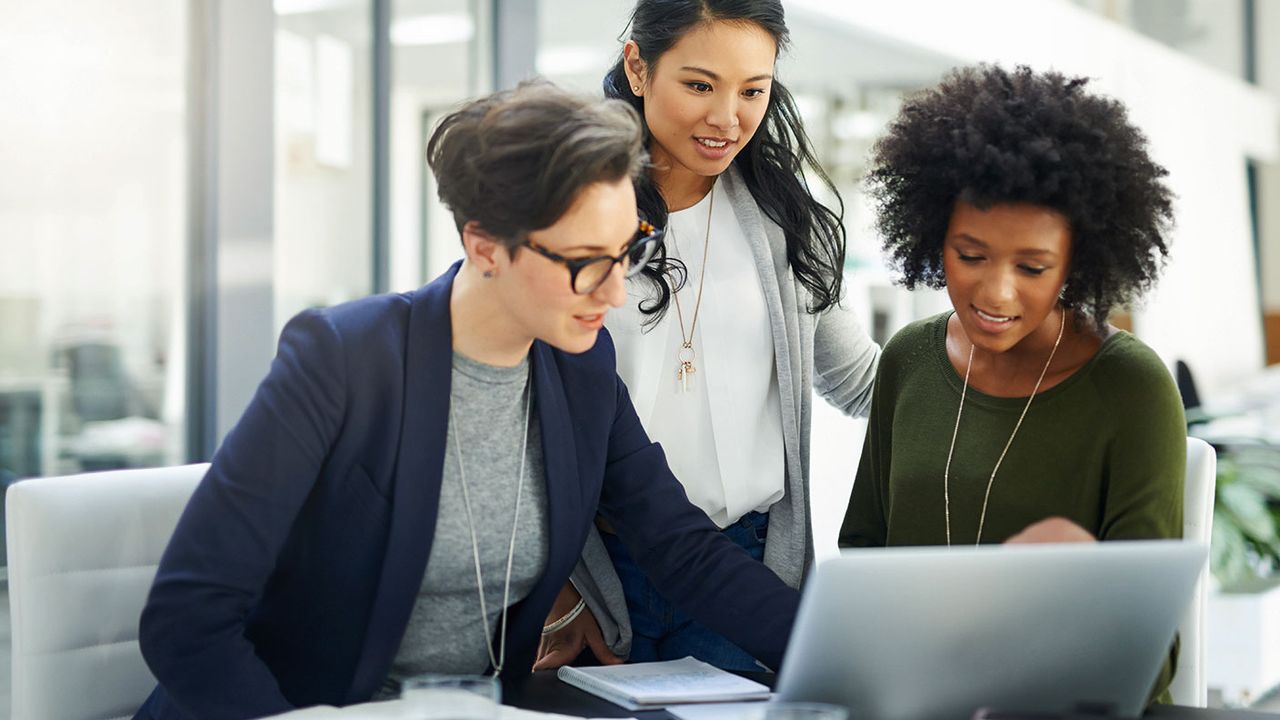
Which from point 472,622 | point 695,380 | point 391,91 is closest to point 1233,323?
point 391,91

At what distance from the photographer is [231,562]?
1389 millimetres

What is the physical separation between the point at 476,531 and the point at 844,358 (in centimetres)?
82

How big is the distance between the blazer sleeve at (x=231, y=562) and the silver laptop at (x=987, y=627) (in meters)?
0.61

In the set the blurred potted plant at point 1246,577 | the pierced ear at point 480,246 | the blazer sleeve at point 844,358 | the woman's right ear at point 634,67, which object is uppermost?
the woman's right ear at point 634,67

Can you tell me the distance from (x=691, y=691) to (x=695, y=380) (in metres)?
0.65

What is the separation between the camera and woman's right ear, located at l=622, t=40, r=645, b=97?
197cm

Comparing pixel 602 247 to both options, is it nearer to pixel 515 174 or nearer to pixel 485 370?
pixel 515 174

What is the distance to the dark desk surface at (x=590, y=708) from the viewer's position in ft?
4.53

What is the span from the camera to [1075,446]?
1.57 m

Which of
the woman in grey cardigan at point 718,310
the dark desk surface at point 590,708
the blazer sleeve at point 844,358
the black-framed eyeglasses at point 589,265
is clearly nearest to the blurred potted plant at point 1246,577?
the blazer sleeve at point 844,358

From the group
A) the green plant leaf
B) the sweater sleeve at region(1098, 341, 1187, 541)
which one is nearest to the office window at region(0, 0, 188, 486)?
the sweater sleeve at region(1098, 341, 1187, 541)

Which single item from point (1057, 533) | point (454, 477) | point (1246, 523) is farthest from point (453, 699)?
point (1246, 523)

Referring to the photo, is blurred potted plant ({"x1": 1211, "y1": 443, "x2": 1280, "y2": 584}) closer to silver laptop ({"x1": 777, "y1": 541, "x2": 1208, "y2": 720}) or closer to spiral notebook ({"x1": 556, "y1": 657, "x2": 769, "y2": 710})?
spiral notebook ({"x1": 556, "y1": 657, "x2": 769, "y2": 710})

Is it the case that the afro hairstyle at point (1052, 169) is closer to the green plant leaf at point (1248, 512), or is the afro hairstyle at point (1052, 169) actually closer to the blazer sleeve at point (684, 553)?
the blazer sleeve at point (684, 553)
